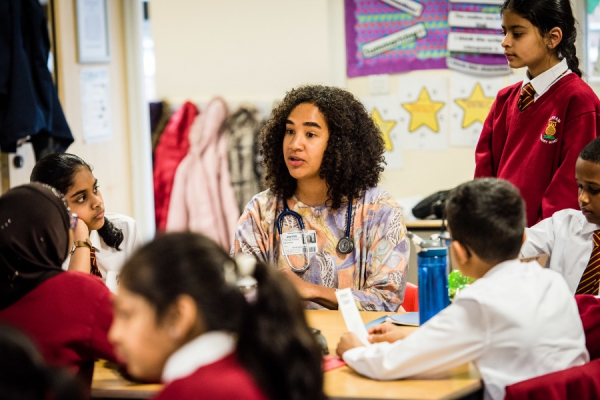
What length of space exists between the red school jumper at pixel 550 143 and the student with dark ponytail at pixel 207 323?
5.72ft

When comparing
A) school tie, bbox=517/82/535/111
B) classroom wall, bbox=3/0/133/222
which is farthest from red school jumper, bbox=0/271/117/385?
classroom wall, bbox=3/0/133/222

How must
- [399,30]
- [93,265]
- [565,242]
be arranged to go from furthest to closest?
[399,30], [93,265], [565,242]

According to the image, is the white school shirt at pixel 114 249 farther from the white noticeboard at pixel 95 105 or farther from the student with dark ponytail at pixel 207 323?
the white noticeboard at pixel 95 105

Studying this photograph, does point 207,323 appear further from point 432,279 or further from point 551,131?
point 551,131

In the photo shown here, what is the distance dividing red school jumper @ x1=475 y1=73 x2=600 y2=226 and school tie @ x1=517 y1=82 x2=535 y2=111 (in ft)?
0.06

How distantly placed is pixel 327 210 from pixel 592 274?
34.9 inches

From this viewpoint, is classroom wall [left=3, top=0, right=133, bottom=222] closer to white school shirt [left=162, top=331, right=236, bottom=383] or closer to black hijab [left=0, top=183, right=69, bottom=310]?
black hijab [left=0, top=183, right=69, bottom=310]

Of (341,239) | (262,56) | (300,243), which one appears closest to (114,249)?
(300,243)

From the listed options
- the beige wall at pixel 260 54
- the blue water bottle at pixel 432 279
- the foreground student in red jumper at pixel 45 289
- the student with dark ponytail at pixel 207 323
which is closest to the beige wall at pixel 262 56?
the beige wall at pixel 260 54

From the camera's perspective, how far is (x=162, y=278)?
4.39 feet

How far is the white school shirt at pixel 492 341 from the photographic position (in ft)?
5.90

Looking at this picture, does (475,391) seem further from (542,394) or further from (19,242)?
(19,242)

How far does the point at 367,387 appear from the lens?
1.80 m

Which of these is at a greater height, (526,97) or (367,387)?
(526,97)
